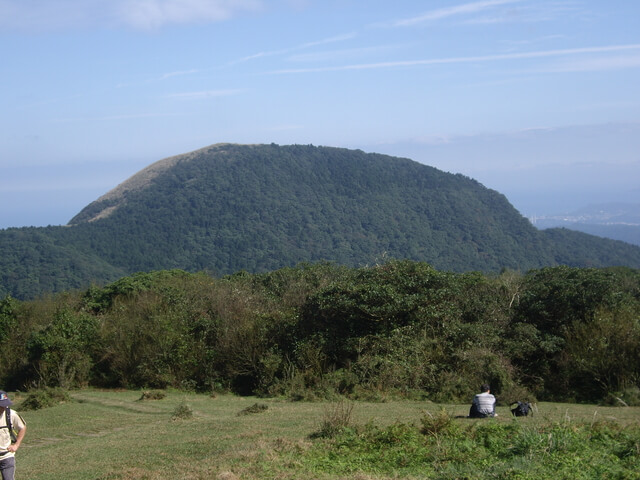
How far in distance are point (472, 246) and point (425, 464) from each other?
4608 inches

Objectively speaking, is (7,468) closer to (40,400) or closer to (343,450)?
(343,450)

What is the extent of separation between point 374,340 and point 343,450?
13195 mm

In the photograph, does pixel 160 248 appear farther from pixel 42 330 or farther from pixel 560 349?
pixel 560 349

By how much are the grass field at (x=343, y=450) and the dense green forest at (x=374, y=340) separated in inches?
211

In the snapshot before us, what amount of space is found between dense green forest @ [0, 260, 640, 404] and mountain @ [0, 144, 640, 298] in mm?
57071

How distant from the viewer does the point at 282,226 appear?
137000 millimetres

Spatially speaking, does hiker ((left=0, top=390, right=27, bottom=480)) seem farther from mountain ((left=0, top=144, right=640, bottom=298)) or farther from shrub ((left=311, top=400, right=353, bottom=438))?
mountain ((left=0, top=144, right=640, bottom=298))

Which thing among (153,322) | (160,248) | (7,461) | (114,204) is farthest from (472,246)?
(7,461)

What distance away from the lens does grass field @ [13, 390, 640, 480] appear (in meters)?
8.82

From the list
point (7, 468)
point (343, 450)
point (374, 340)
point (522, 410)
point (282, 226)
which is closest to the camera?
point (7, 468)

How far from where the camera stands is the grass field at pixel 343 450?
8.82m

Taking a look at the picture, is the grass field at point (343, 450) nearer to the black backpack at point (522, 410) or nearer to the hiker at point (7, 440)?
the black backpack at point (522, 410)

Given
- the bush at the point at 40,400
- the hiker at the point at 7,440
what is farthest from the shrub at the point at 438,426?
the bush at the point at 40,400

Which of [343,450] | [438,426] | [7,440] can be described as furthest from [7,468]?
[438,426]
